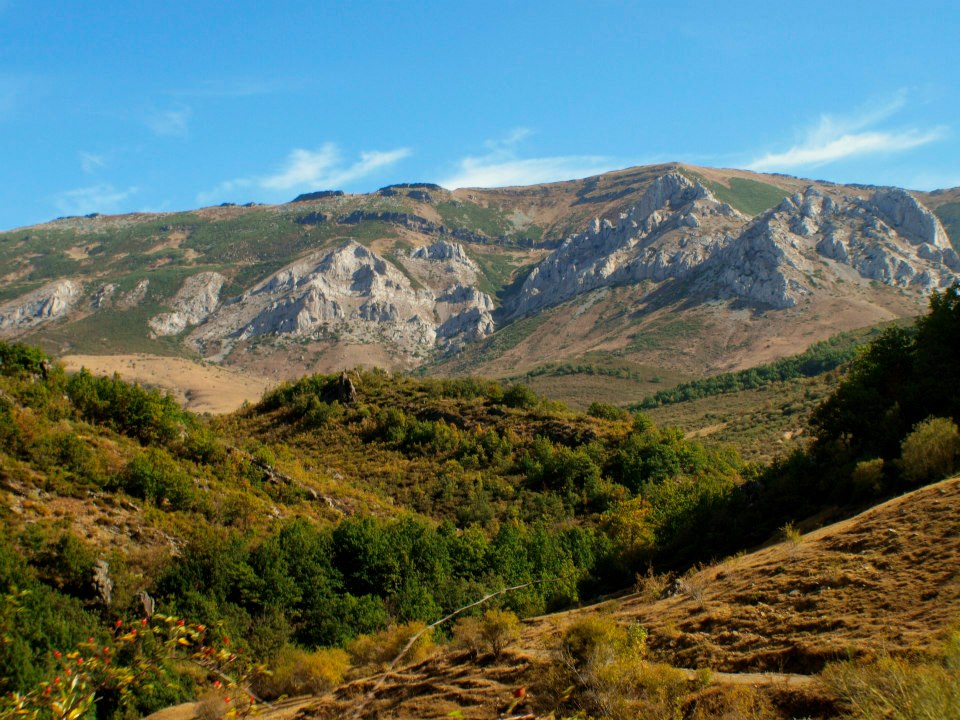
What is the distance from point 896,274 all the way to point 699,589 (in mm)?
168838

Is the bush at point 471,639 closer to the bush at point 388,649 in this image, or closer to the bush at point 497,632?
the bush at point 497,632

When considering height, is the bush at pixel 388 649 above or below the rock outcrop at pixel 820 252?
below

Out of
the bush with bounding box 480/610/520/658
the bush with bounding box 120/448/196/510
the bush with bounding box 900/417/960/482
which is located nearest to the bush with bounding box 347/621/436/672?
the bush with bounding box 480/610/520/658

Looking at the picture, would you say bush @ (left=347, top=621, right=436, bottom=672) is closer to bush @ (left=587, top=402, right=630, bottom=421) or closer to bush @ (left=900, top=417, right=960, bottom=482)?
bush @ (left=900, top=417, right=960, bottom=482)

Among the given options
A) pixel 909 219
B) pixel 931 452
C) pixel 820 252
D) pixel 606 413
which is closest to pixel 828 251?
pixel 820 252

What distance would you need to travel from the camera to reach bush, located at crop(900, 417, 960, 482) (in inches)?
602

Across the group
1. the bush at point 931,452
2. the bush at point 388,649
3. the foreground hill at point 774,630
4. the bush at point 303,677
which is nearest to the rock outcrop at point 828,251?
the bush at point 931,452

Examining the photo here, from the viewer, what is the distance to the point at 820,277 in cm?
15238

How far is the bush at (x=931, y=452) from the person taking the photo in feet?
50.2

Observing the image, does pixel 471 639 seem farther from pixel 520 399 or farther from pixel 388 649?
pixel 520 399

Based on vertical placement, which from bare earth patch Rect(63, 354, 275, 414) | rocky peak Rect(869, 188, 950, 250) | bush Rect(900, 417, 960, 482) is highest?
rocky peak Rect(869, 188, 950, 250)

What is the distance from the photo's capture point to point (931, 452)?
1560 centimetres

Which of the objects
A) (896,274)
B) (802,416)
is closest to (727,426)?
(802,416)

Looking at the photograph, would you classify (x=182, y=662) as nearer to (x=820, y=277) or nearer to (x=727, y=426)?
(x=727, y=426)
